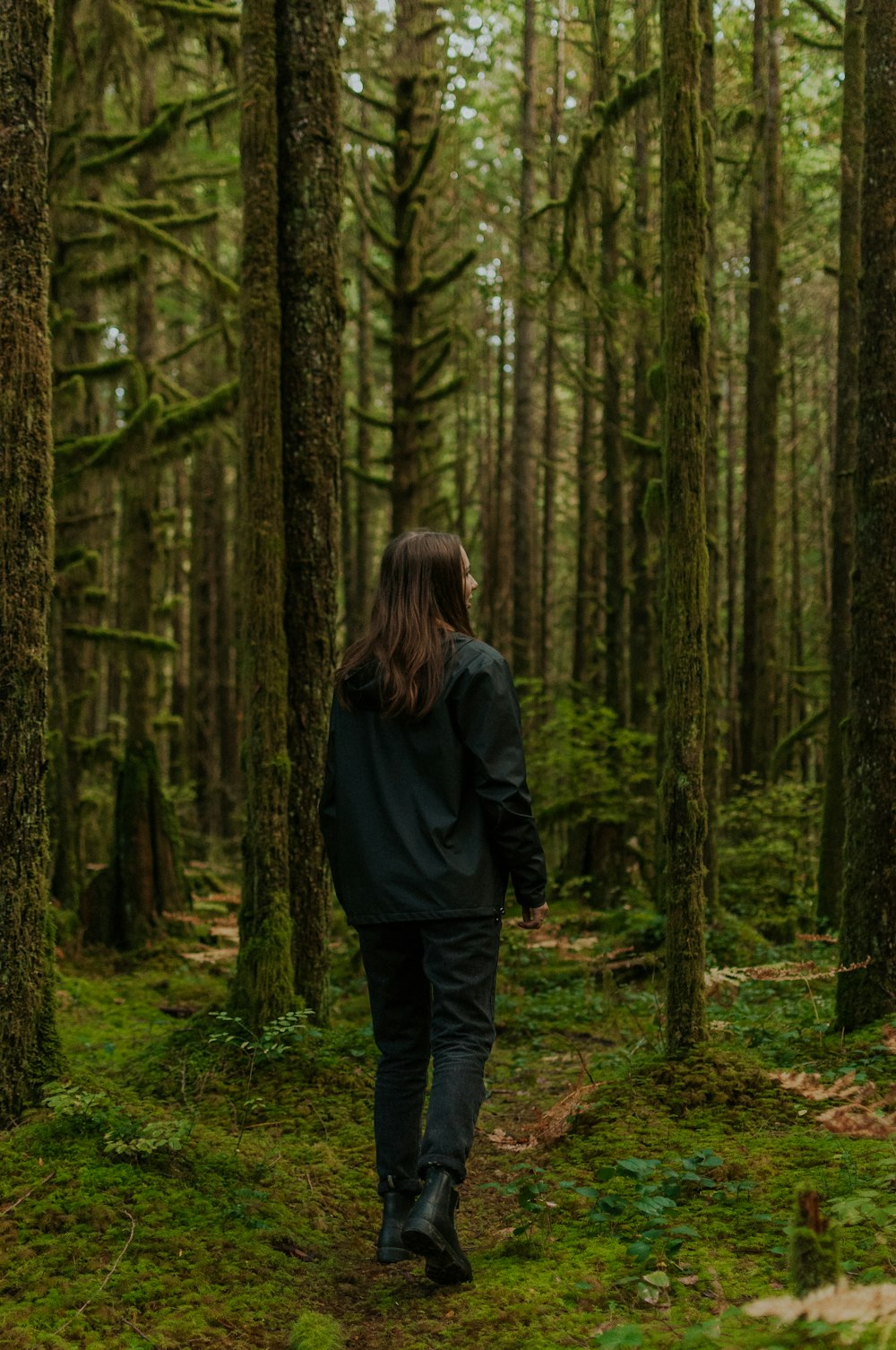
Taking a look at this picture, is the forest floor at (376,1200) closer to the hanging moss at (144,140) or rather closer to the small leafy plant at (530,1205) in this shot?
the small leafy plant at (530,1205)

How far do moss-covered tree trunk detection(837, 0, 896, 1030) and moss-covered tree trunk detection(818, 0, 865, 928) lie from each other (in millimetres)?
4081

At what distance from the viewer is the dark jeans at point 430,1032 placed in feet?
12.5

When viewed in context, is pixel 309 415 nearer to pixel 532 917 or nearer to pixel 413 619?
pixel 413 619

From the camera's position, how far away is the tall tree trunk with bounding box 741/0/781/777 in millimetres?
15352

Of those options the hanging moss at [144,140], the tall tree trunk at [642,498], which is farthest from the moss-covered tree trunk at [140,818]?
the tall tree trunk at [642,498]

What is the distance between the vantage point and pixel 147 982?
29.7ft

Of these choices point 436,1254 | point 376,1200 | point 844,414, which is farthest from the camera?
point 844,414

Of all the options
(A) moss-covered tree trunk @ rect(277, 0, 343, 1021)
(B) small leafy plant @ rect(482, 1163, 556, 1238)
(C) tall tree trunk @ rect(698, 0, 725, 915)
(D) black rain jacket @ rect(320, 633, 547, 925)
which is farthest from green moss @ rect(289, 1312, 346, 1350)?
(C) tall tree trunk @ rect(698, 0, 725, 915)

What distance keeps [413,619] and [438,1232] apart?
2.04m

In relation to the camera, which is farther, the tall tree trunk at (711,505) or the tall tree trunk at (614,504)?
the tall tree trunk at (614,504)

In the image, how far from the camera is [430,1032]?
161 inches

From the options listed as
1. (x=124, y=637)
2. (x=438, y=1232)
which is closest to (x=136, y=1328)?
(x=438, y=1232)

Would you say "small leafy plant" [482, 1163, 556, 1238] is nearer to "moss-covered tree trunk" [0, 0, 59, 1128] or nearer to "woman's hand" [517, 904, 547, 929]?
"woman's hand" [517, 904, 547, 929]

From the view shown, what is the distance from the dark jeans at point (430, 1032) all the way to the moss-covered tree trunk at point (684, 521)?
159 cm
